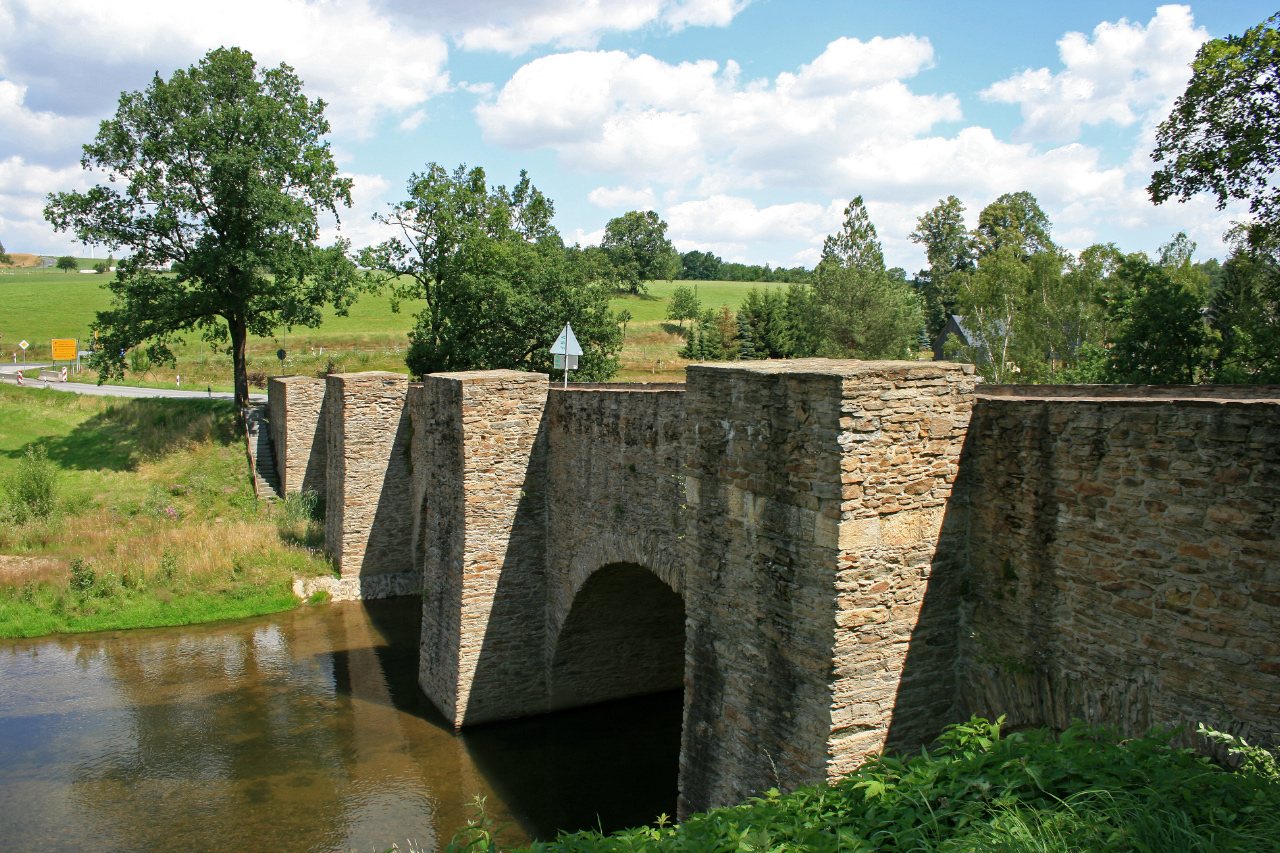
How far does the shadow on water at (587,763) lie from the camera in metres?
10.4

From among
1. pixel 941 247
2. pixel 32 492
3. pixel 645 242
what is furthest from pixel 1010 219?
pixel 32 492

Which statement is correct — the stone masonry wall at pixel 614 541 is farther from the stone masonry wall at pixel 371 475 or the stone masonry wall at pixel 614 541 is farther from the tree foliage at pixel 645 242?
the tree foliage at pixel 645 242

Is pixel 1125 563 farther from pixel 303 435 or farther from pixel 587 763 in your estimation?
pixel 303 435

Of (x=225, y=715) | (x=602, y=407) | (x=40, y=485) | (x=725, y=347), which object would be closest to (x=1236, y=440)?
(x=602, y=407)

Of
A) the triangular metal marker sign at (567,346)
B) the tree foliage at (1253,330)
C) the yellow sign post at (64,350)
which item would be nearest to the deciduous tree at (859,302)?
the tree foliage at (1253,330)

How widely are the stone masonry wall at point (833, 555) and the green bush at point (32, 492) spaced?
73.4 feet

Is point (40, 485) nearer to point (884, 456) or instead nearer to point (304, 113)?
point (304, 113)

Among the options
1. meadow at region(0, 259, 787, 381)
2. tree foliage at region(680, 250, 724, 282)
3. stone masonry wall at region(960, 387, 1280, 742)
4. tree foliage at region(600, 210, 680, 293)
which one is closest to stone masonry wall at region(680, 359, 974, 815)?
stone masonry wall at region(960, 387, 1280, 742)

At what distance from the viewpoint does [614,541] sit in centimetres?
1048

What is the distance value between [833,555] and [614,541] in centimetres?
512

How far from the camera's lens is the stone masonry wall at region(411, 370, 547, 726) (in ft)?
40.5

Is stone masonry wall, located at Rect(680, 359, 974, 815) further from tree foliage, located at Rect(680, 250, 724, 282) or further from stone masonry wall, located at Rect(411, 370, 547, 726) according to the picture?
tree foliage, located at Rect(680, 250, 724, 282)

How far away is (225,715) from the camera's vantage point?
1336 centimetres

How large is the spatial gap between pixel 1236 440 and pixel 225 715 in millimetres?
14330
